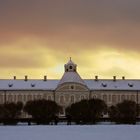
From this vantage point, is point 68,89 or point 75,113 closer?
point 75,113

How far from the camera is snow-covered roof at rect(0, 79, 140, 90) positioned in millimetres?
113562

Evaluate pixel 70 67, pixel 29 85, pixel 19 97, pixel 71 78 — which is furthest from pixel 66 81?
pixel 19 97

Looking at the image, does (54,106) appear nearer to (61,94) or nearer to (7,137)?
(61,94)

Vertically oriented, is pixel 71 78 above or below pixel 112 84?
above

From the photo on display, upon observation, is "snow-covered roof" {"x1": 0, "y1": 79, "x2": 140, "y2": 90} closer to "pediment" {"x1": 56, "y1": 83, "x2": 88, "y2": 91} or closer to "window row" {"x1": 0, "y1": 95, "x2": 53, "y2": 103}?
"pediment" {"x1": 56, "y1": 83, "x2": 88, "y2": 91}

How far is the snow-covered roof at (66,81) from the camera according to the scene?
113562 mm

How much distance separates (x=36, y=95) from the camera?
11450 cm

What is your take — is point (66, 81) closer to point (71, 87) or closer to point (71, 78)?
point (71, 78)

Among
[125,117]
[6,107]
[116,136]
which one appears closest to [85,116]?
[125,117]

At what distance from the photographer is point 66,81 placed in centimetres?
11244

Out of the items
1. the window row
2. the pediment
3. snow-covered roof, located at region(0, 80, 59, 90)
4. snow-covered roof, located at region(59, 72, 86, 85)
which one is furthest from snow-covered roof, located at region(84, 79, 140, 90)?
the window row

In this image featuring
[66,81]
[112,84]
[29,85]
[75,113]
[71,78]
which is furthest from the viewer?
[112,84]

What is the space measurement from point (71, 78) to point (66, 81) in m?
1.00

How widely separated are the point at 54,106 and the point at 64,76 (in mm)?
31050
